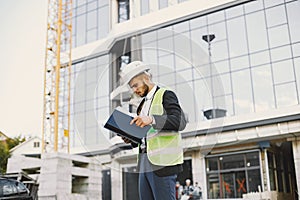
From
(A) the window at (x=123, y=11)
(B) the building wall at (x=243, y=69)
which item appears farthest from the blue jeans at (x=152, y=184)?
(A) the window at (x=123, y=11)

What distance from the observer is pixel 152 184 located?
2863 mm

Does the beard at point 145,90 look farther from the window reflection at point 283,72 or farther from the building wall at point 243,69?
the window reflection at point 283,72

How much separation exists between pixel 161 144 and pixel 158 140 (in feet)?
0.12

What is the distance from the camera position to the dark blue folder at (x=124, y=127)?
2.67 metres

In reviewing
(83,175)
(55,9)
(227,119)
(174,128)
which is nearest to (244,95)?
(227,119)

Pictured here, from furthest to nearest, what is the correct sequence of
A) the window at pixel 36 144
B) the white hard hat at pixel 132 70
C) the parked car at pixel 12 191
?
1. the window at pixel 36 144
2. the parked car at pixel 12 191
3. the white hard hat at pixel 132 70

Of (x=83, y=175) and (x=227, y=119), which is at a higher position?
(x=227, y=119)

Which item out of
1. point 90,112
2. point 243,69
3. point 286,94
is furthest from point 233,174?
point 90,112

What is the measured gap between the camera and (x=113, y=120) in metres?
2.67

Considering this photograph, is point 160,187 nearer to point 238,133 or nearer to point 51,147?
point 238,133

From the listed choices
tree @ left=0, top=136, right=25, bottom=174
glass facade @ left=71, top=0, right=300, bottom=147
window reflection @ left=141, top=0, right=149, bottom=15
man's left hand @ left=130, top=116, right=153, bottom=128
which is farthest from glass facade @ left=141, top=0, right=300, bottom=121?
man's left hand @ left=130, top=116, right=153, bottom=128

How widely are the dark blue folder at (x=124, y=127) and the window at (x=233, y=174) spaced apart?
981 inches

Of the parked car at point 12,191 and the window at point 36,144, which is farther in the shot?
the window at point 36,144

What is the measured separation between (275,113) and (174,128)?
23496mm
